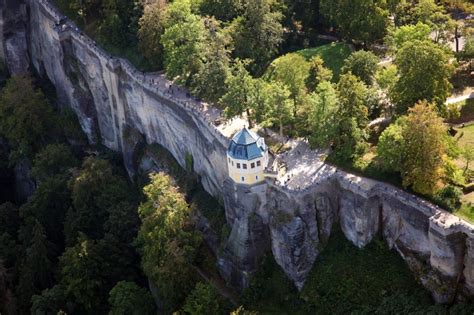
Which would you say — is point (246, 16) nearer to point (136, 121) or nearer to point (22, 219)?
point (136, 121)

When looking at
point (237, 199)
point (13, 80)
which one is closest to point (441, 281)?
point (237, 199)

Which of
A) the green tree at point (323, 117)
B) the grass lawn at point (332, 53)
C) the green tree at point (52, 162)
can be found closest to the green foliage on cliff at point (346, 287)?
the green tree at point (323, 117)

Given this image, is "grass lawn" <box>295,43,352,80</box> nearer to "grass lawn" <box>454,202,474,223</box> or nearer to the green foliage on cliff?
the green foliage on cliff

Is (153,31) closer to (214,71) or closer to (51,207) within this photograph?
(214,71)

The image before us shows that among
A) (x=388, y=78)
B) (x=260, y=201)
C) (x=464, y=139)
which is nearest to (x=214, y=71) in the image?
(x=260, y=201)

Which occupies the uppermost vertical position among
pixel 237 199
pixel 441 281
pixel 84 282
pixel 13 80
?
pixel 13 80

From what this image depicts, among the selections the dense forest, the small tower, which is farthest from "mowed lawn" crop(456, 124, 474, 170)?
the small tower
